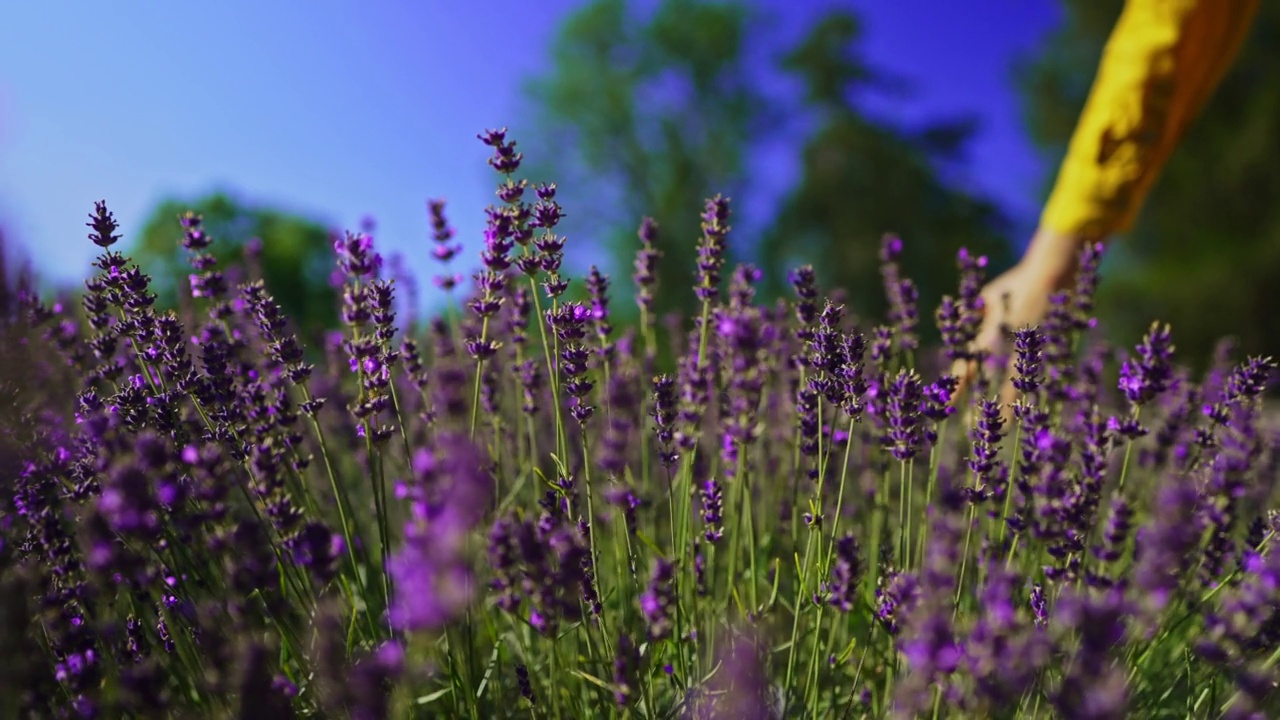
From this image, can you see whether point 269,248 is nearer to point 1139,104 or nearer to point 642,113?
point 642,113

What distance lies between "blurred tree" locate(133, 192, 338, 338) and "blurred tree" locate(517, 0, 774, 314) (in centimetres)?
470

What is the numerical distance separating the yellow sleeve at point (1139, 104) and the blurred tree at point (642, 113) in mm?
13332

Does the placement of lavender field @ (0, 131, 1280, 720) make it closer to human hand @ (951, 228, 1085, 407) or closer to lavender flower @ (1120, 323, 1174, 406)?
lavender flower @ (1120, 323, 1174, 406)

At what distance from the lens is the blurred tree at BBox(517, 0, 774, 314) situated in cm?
1655

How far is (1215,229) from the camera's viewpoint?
1346 cm

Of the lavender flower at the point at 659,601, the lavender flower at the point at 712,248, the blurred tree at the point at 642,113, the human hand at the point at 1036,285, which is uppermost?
the blurred tree at the point at 642,113

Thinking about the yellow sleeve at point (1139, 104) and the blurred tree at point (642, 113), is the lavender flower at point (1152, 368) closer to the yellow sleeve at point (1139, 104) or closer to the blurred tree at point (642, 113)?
the yellow sleeve at point (1139, 104)

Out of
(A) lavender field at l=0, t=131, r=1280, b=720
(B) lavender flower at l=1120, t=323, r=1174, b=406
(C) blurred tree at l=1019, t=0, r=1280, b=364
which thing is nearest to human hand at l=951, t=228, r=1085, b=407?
(A) lavender field at l=0, t=131, r=1280, b=720

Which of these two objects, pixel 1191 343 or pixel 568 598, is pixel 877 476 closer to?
pixel 568 598

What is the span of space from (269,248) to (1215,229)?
1614cm

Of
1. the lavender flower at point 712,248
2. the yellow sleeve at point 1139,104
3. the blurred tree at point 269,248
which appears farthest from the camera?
the blurred tree at point 269,248

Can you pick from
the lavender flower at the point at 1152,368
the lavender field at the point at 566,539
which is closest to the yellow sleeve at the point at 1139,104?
the lavender field at the point at 566,539

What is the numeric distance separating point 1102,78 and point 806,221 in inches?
509

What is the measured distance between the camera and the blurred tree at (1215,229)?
1252cm
